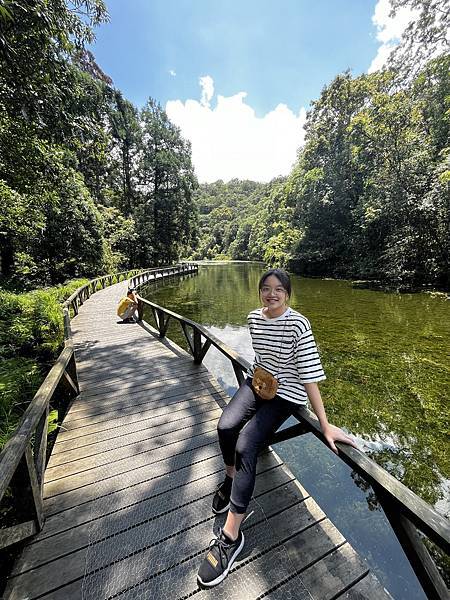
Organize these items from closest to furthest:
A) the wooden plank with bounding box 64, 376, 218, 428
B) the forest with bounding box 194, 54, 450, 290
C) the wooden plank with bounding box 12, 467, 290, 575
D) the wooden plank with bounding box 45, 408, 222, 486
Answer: the wooden plank with bounding box 12, 467, 290, 575
the wooden plank with bounding box 45, 408, 222, 486
the wooden plank with bounding box 64, 376, 218, 428
the forest with bounding box 194, 54, 450, 290

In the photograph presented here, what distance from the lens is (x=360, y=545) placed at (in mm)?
2658

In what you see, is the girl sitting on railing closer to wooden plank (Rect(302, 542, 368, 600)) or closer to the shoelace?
the shoelace

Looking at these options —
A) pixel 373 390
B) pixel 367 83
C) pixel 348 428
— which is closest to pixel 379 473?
pixel 348 428

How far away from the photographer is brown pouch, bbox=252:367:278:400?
6.19ft

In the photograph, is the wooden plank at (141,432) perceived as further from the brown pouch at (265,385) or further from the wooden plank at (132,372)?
the brown pouch at (265,385)

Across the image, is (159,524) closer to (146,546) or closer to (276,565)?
(146,546)

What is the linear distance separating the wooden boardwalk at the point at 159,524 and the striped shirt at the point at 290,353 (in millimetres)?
866

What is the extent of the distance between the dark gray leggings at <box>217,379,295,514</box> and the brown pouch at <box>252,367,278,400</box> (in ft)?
0.25

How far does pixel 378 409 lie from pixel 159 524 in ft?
12.8

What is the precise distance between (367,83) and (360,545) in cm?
2729

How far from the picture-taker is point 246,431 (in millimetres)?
1805

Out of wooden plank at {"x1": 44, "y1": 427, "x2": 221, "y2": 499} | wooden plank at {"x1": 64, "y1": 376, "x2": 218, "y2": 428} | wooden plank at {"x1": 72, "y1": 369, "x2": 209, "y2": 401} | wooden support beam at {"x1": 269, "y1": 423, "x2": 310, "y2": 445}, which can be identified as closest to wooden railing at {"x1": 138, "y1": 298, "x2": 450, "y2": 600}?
wooden support beam at {"x1": 269, "y1": 423, "x2": 310, "y2": 445}

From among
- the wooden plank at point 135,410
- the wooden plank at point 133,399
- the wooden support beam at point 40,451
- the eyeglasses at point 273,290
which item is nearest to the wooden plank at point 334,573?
the eyeglasses at point 273,290

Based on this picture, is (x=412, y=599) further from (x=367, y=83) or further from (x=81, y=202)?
(x=367, y=83)
